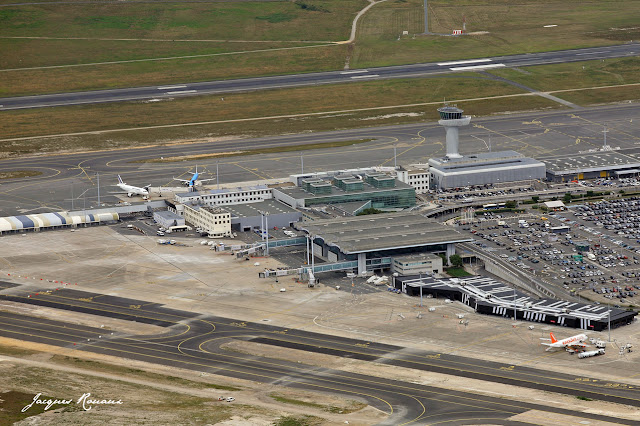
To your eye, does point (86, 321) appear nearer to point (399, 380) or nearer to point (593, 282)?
point (399, 380)

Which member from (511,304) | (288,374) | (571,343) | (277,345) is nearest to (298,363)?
(288,374)

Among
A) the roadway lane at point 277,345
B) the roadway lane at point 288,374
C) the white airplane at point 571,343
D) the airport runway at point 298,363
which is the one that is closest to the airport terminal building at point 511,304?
the white airplane at point 571,343

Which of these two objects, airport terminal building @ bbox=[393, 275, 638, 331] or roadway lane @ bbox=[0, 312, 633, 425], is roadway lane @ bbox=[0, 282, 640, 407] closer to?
roadway lane @ bbox=[0, 312, 633, 425]

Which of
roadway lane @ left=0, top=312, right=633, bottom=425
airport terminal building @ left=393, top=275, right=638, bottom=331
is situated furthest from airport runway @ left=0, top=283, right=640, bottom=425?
airport terminal building @ left=393, top=275, right=638, bottom=331

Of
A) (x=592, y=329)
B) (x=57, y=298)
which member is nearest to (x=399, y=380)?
(x=592, y=329)

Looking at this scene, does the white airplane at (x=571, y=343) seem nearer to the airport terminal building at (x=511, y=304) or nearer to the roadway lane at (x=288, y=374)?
the airport terminal building at (x=511, y=304)

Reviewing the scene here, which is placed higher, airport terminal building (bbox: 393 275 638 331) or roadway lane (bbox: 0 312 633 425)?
airport terminal building (bbox: 393 275 638 331)
